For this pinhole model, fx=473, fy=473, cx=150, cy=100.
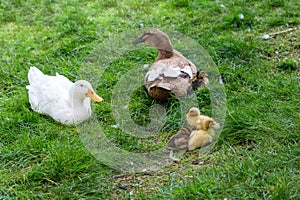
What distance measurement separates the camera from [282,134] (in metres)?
3.30

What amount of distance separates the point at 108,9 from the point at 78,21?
1.95 ft

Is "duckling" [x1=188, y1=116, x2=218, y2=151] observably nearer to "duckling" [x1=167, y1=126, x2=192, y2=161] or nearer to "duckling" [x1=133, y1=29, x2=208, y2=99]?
"duckling" [x1=167, y1=126, x2=192, y2=161]

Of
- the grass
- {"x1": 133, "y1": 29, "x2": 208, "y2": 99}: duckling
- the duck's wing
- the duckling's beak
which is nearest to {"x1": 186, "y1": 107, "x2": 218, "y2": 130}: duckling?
the grass

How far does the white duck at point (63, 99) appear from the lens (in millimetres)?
3711

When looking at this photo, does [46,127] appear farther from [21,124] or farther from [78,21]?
[78,21]

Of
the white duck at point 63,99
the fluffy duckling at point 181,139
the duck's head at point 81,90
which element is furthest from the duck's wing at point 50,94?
the fluffy duckling at point 181,139

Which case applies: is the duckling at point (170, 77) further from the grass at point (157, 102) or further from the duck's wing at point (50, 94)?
the duck's wing at point (50, 94)

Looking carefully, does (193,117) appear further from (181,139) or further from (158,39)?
(158,39)

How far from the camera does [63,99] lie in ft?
12.4

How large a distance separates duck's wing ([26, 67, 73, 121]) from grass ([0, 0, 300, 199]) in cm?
9

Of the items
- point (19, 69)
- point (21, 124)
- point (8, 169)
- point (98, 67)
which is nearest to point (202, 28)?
point (98, 67)

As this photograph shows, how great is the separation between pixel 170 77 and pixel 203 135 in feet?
2.14

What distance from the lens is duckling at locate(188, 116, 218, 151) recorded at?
3293mm

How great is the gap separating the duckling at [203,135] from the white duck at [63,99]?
34.0 inches
